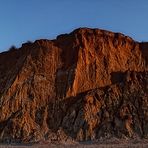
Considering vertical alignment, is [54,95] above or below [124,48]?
below

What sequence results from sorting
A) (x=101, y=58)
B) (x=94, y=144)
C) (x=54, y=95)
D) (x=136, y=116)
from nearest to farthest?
1. (x=94, y=144)
2. (x=136, y=116)
3. (x=54, y=95)
4. (x=101, y=58)

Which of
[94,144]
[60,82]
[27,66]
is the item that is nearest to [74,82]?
[60,82]

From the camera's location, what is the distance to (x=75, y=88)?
78562 millimetres

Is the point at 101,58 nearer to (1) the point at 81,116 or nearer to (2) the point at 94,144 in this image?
(1) the point at 81,116

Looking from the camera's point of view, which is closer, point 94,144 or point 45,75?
point 94,144

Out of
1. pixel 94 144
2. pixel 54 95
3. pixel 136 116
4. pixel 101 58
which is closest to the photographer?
pixel 94 144

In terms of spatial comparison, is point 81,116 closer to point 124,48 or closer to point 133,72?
point 133,72

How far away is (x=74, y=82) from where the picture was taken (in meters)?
78.5

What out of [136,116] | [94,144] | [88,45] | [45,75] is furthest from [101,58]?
[94,144]

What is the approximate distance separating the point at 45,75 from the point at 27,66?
3.19m

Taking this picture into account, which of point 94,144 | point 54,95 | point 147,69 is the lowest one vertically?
point 94,144

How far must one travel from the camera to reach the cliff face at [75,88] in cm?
7113

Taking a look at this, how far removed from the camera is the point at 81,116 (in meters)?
72.2

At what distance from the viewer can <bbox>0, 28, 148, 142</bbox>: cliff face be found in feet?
233
